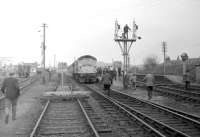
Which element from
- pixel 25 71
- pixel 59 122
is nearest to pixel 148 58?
pixel 25 71

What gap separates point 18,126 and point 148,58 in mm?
100991

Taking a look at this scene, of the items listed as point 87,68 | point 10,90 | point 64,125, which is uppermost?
point 87,68

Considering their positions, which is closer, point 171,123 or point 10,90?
point 171,123

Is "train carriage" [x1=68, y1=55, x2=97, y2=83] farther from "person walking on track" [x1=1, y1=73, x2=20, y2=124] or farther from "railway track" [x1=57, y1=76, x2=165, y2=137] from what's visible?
"person walking on track" [x1=1, y1=73, x2=20, y2=124]

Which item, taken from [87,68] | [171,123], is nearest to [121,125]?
[171,123]

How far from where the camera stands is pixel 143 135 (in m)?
8.54

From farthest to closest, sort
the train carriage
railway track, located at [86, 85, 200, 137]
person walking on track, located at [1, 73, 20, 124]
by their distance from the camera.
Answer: the train carriage < person walking on track, located at [1, 73, 20, 124] < railway track, located at [86, 85, 200, 137]

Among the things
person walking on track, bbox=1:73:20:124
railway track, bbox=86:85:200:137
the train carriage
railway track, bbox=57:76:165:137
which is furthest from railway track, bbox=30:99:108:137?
the train carriage

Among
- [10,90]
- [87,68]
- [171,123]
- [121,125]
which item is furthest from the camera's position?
[87,68]

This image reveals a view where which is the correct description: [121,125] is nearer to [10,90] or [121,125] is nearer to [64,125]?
[64,125]

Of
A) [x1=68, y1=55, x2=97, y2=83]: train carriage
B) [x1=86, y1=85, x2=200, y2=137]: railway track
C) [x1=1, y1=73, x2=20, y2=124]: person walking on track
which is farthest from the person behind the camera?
[x1=68, y1=55, x2=97, y2=83]: train carriage

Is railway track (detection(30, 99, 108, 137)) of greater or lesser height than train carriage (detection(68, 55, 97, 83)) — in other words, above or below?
below

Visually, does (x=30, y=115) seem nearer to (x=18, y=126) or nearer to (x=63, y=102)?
(x=18, y=126)

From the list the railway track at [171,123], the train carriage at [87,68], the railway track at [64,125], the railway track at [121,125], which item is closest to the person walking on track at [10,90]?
the railway track at [64,125]
